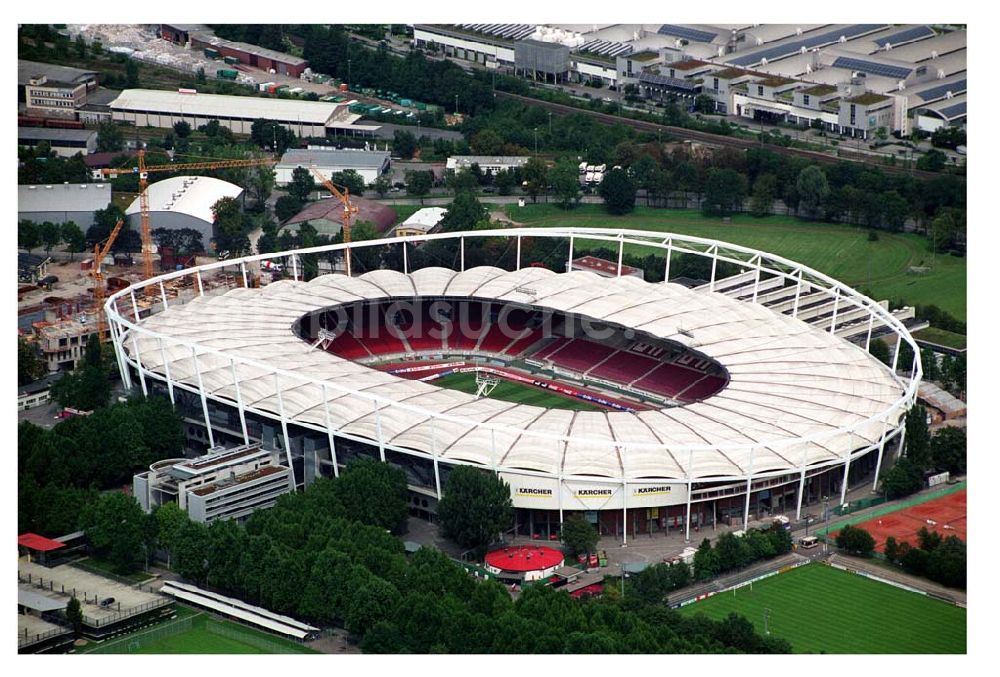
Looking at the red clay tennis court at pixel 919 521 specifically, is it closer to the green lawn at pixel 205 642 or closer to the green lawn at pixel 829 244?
the green lawn at pixel 205 642

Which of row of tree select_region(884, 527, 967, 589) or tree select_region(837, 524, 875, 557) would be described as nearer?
row of tree select_region(884, 527, 967, 589)

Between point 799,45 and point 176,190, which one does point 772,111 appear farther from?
point 176,190

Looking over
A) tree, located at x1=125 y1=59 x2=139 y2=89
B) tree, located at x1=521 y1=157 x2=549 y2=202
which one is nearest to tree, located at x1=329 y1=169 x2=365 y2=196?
tree, located at x1=521 y1=157 x2=549 y2=202

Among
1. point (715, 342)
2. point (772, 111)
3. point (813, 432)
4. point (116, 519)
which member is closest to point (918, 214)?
point (772, 111)

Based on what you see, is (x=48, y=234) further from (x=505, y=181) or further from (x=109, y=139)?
(x=505, y=181)

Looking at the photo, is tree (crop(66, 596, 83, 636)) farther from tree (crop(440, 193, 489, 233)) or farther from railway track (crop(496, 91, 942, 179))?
railway track (crop(496, 91, 942, 179))

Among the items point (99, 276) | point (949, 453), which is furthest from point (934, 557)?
point (99, 276)
